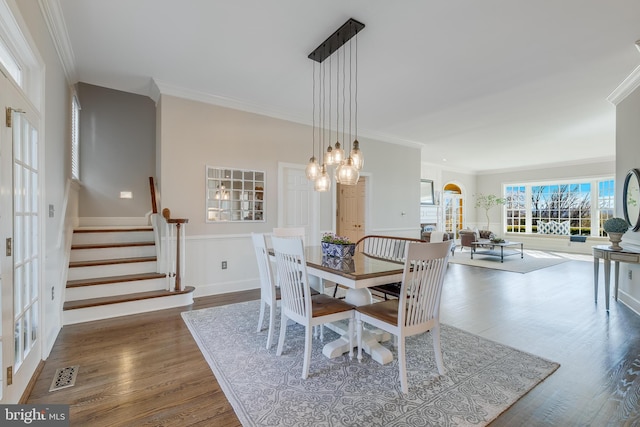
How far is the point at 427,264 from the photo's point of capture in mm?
1990

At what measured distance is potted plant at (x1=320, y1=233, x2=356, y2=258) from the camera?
273 centimetres

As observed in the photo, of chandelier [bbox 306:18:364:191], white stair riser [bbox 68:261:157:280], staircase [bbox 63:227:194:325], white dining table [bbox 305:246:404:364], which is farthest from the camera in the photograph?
white stair riser [bbox 68:261:157:280]

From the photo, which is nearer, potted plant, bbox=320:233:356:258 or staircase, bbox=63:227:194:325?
potted plant, bbox=320:233:356:258

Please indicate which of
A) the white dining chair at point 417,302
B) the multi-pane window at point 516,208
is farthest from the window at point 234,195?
the multi-pane window at point 516,208

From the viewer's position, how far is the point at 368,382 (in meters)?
2.02

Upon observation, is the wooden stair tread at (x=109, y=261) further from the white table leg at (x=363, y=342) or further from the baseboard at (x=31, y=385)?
the white table leg at (x=363, y=342)

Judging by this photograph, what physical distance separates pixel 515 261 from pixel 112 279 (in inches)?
308

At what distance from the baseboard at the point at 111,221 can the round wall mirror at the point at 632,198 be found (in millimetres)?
6935

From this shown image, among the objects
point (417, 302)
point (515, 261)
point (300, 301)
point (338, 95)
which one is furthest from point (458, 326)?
point (515, 261)

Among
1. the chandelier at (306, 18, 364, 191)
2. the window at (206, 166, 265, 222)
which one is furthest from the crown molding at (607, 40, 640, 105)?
the window at (206, 166, 265, 222)

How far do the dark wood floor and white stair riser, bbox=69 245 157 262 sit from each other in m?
1.03

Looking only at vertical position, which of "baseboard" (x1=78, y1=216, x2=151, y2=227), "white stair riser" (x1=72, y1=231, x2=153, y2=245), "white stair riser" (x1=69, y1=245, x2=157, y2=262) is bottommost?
"white stair riser" (x1=69, y1=245, x2=157, y2=262)

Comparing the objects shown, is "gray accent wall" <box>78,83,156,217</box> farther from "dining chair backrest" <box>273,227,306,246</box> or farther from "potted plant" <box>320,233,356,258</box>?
"potted plant" <box>320,233,356,258</box>

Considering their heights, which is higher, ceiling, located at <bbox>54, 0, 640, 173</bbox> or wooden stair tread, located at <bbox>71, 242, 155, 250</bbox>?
ceiling, located at <bbox>54, 0, 640, 173</bbox>
